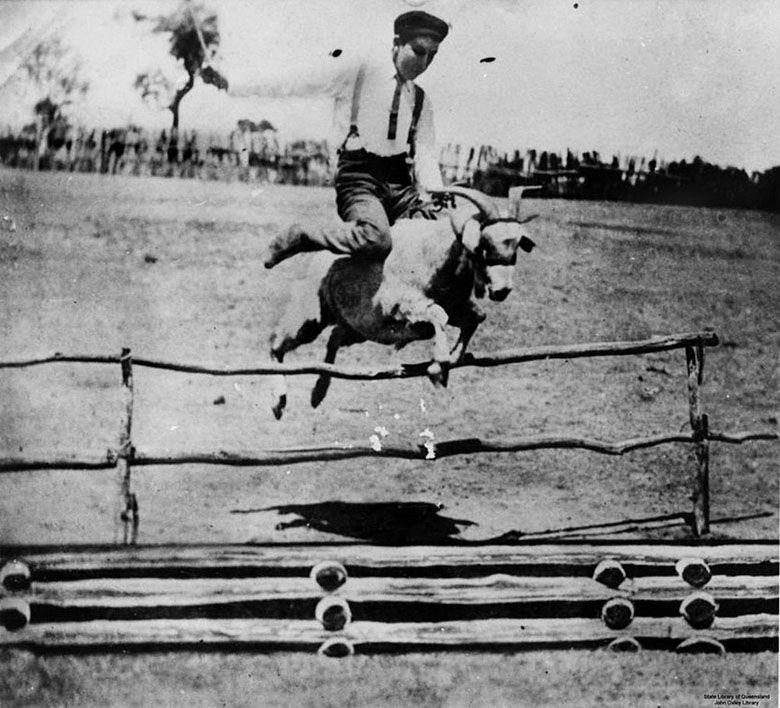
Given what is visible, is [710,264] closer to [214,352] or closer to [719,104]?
[719,104]

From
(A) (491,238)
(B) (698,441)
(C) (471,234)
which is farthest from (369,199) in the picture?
(B) (698,441)

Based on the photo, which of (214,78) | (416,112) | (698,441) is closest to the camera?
(214,78)

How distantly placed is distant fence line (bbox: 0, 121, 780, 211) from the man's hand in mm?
261

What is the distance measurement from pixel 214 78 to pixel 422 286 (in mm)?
1662

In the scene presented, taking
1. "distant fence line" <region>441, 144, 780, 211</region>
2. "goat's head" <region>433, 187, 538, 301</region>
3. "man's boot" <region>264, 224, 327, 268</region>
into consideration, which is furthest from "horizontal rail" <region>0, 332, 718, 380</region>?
"distant fence line" <region>441, 144, 780, 211</region>

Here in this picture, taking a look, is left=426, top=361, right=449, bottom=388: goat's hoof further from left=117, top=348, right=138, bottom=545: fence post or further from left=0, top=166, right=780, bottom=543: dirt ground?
left=117, top=348, right=138, bottom=545: fence post

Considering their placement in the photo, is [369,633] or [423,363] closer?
[369,633]

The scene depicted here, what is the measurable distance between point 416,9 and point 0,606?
4058 millimetres

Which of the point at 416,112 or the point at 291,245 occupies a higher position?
the point at 416,112

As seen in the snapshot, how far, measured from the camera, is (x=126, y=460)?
16.8 ft

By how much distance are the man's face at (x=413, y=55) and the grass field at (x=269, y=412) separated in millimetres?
902

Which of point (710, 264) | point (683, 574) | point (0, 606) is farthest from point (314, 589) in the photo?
point (710, 264)

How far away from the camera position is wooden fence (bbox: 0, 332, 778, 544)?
5137 mm

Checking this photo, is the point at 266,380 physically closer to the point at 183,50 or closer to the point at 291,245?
the point at 291,245
